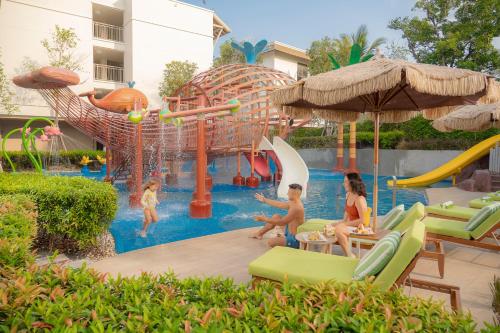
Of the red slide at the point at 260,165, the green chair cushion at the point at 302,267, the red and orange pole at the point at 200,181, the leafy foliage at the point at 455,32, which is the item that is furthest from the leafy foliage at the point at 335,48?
the green chair cushion at the point at 302,267

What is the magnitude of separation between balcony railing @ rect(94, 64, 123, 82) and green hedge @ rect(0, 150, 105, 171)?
21.1ft

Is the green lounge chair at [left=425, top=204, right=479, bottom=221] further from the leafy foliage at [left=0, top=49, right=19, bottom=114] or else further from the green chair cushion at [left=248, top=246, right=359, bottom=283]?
the leafy foliage at [left=0, top=49, right=19, bottom=114]

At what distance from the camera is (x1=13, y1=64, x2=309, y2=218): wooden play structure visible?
9.03m

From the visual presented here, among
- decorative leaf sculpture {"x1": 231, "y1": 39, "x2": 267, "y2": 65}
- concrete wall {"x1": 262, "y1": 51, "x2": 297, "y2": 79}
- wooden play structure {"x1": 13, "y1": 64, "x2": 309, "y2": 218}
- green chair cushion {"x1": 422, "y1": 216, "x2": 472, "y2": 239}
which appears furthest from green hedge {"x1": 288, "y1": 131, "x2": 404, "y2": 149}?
green chair cushion {"x1": 422, "y1": 216, "x2": 472, "y2": 239}

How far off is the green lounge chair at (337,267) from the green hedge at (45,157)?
2216 cm

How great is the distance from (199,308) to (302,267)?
1.73 metres

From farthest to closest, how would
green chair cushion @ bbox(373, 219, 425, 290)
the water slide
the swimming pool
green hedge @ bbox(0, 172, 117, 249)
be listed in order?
the water slide
the swimming pool
green hedge @ bbox(0, 172, 117, 249)
green chair cushion @ bbox(373, 219, 425, 290)

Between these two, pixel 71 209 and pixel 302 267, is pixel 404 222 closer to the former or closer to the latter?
pixel 302 267

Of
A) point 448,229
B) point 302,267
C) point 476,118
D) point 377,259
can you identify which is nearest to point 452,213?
point 448,229

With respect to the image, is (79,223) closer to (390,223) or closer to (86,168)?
(390,223)

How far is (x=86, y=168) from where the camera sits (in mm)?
23031

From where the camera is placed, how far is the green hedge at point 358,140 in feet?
75.4

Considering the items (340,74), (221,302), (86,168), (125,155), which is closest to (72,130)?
(86,168)

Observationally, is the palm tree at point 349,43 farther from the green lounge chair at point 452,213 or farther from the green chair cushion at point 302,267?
the green chair cushion at point 302,267
